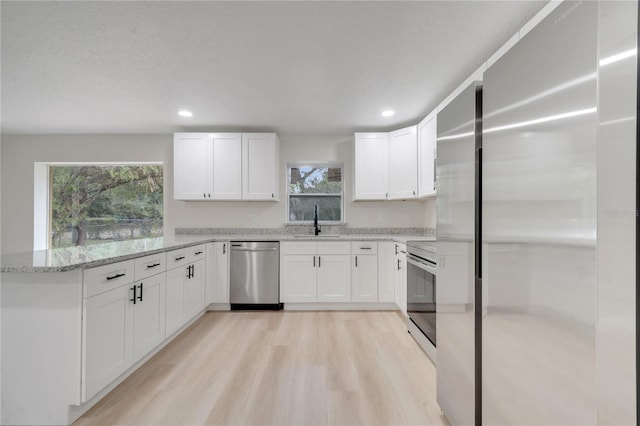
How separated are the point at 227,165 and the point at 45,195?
9.76 ft

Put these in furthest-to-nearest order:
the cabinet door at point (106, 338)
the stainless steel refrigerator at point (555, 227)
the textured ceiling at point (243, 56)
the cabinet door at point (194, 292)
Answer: the cabinet door at point (194, 292), the textured ceiling at point (243, 56), the cabinet door at point (106, 338), the stainless steel refrigerator at point (555, 227)

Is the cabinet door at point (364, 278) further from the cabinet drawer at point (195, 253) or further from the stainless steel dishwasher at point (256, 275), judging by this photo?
the cabinet drawer at point (195, 253)

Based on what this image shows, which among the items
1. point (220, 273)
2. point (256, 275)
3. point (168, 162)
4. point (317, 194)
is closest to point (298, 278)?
point (256, 275)

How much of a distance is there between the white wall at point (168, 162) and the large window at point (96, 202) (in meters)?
0.23

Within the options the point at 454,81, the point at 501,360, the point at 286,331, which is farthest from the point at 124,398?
the point at 454,81

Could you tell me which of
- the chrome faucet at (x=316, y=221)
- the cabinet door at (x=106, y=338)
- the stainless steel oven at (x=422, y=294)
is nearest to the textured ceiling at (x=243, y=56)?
the chrome faucet at (x=316, y=221)

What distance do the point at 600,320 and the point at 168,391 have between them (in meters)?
2.21

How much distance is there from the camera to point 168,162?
168 inches

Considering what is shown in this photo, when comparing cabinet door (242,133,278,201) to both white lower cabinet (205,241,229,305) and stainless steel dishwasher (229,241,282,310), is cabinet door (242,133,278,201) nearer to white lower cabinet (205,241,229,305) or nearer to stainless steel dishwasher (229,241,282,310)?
stainless steel dishwasher (229,241,282,310)

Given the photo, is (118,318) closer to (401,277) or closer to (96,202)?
(401,277)

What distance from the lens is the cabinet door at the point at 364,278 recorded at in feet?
11.7

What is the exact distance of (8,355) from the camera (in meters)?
1.57

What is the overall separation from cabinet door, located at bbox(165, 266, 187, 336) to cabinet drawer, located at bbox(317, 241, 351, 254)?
5.05 ft

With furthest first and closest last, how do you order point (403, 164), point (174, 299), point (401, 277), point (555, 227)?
point (403, 164)
point (401, 277)
point (174, 299)
point (555, 227)
